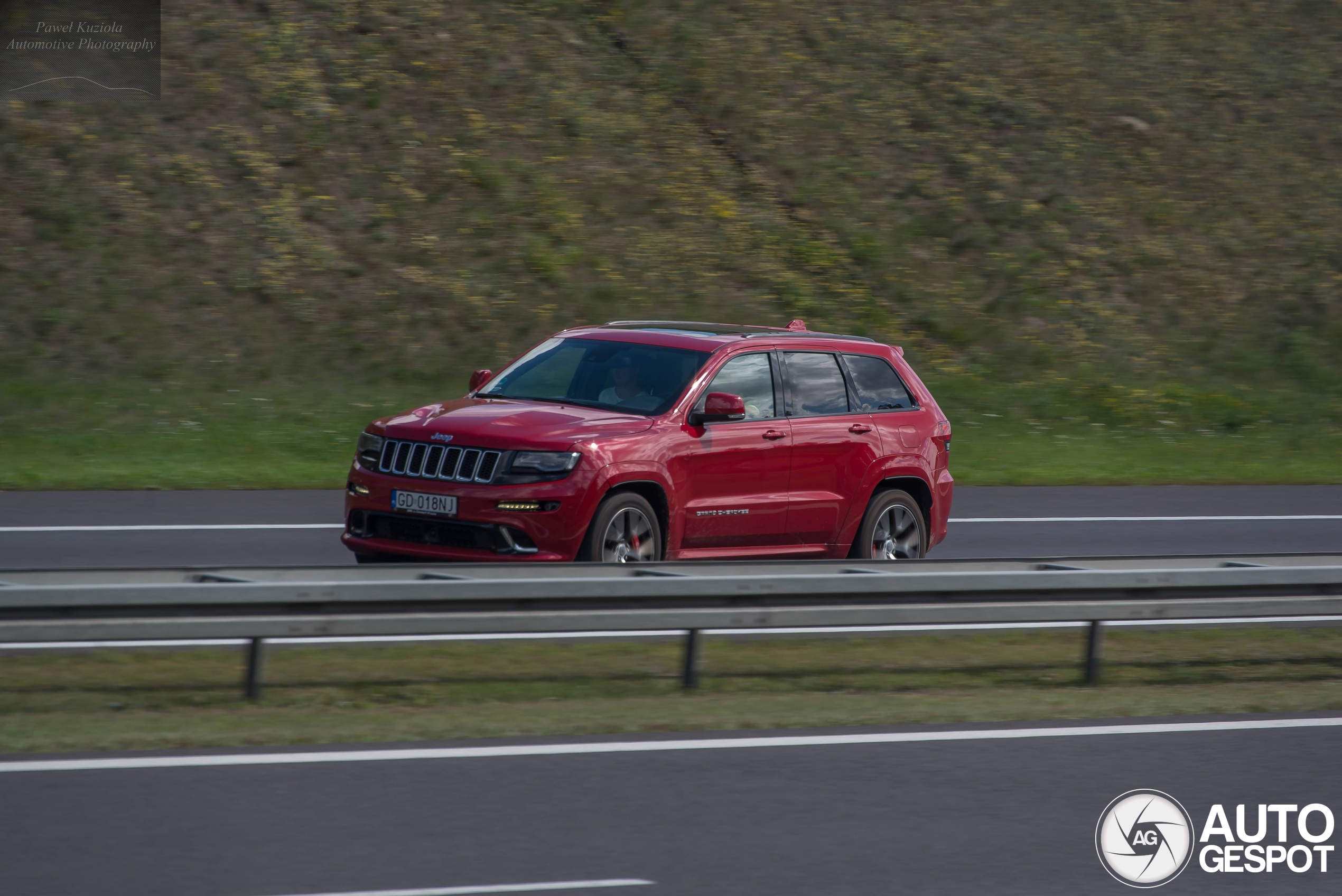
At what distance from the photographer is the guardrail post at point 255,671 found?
320 inches

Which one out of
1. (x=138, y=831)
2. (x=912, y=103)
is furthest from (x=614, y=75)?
(x=138, y=831)

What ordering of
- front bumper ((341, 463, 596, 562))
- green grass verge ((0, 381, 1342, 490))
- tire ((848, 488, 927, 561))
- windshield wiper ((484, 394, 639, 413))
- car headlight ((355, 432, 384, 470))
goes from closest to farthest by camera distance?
front bumper ((341, 463, 596, 562)), car headlight ((355, 432, 384, 470)), windshield wiper ((484, 394, 639, 413)), tire ((848, 488, 927, 561)), green grass verge ((0, 381, 1342, 490))

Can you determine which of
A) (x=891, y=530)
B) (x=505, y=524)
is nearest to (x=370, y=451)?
(x=505, y=524)

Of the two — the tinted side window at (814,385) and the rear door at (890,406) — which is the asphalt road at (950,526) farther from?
the tinted side window at (814,385)

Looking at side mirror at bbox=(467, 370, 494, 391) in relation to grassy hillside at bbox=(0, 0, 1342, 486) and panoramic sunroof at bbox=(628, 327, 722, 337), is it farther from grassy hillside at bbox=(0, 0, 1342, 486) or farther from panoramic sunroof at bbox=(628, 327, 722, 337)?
grassy hillside at bbox=(0, 0, 1342, 486)

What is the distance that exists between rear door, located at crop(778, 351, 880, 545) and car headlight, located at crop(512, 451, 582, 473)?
→ 1873 mm

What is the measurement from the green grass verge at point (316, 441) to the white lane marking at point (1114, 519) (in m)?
2.35

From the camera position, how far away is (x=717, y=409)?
1081 cm

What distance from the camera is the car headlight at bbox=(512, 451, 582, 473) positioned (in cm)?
1018

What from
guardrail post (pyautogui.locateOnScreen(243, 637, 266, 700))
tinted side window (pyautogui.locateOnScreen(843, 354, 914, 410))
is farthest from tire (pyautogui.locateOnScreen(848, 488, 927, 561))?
guardrail post (pyautogui.locateOnScreen(243, 637, 266, 700))

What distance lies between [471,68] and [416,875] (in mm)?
25344

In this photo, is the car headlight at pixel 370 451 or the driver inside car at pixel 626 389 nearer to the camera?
the car headlight at pixel 370 451

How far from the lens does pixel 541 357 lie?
38.9 feet

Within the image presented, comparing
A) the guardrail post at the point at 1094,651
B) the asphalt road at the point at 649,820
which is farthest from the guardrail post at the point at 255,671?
the guardrail post at the point at 1094,651
